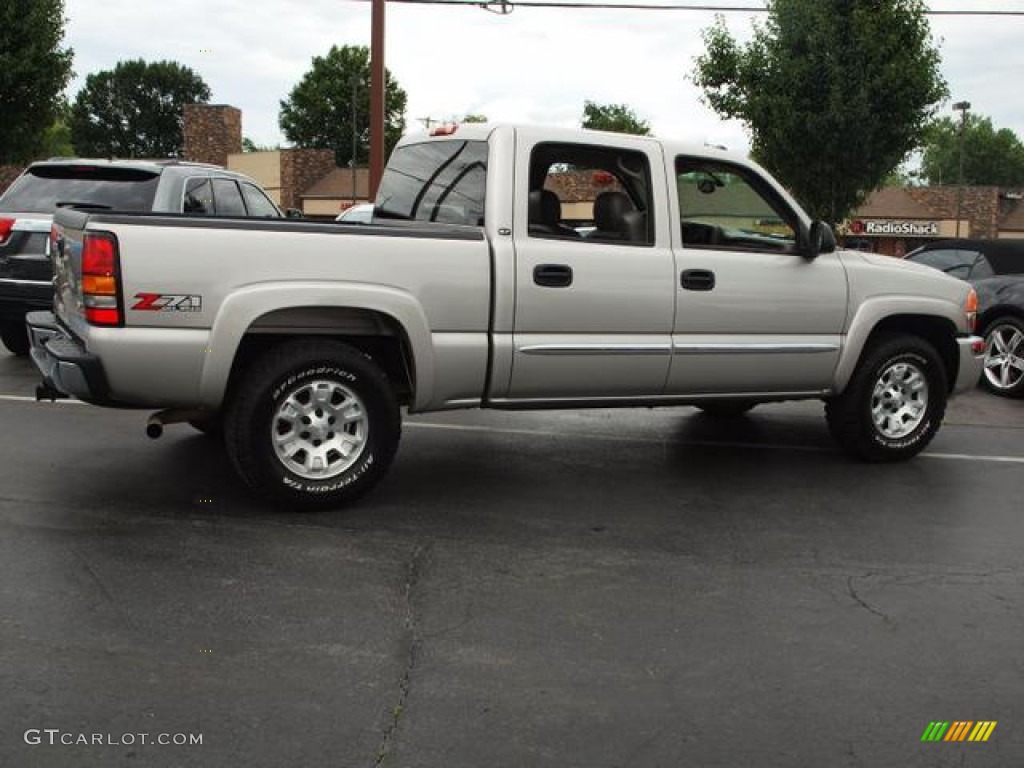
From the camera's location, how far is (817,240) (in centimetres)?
645

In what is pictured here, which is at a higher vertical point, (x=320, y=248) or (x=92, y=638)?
(x=320, y=248)

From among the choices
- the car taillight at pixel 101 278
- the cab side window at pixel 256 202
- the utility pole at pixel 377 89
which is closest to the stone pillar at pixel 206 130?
the utility pole at pixel 377 89

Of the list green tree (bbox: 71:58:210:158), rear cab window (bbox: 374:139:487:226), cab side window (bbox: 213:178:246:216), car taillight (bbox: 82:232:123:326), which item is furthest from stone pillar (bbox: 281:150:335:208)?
car taillight (bbox: 82:232:123:326)

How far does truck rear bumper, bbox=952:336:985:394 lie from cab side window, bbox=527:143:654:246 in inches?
97.6

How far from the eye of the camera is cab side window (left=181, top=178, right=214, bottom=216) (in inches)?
372

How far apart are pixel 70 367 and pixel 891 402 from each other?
16.0 ft

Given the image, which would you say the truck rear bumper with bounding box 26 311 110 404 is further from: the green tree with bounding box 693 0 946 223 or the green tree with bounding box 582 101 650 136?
the green tree with bounding box 582 101 650 136

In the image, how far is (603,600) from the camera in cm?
429

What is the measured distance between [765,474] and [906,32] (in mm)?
18974

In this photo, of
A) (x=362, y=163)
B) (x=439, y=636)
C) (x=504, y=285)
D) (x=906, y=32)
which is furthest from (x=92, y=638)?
(x=362, y=163)

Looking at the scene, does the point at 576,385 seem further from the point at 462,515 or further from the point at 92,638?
the point at 92,638

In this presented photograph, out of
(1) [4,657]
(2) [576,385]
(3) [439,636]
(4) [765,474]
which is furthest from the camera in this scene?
(4) [765,474]

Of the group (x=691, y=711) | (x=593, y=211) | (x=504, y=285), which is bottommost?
(x=691, y=711)

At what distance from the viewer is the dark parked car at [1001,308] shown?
1020cm
